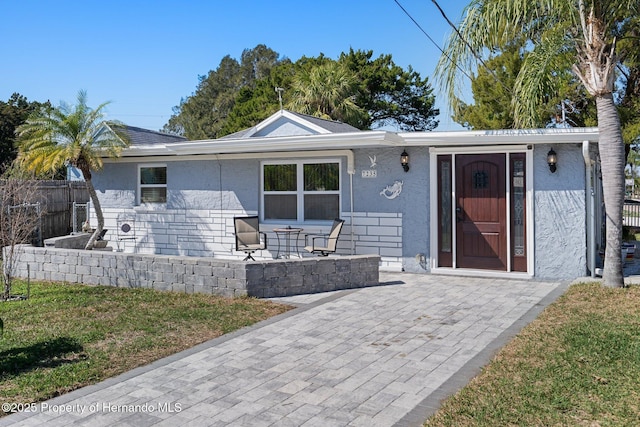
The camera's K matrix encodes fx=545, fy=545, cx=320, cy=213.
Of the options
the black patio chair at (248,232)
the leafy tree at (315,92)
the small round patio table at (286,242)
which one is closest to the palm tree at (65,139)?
the black patio chair at (248,232)

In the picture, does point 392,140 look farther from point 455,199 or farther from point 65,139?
point 65,139

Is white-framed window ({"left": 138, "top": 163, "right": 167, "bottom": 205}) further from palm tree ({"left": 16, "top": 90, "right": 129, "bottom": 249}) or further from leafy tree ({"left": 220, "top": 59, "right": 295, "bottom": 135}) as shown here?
leafy tree ({"left": 220, "top": 59, "right": 295, "bottom": 135})

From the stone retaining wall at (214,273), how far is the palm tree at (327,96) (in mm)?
14007

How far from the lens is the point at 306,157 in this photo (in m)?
12.2

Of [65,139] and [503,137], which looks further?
[65,139]

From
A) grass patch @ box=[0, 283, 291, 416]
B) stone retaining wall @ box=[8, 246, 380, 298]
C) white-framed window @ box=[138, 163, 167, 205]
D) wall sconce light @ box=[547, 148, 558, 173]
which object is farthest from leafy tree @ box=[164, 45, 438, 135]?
grass patch @ box=[0, 283, 291, 416]

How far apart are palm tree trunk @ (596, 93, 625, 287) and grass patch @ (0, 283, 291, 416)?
17.5 ft

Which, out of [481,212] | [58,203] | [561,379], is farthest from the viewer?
[58,203]

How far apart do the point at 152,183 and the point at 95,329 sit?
773 cm

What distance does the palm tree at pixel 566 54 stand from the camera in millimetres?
8641

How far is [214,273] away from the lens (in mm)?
8930

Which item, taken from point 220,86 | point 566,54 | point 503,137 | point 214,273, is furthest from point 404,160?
point 220,86

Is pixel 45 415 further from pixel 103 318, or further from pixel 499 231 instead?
pixel 499 231

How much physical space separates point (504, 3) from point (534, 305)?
15.7 ft
